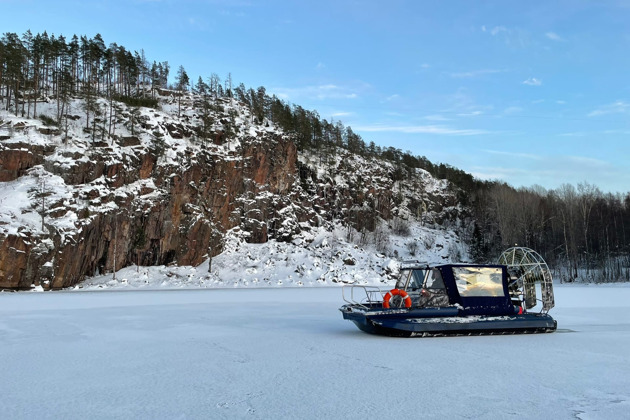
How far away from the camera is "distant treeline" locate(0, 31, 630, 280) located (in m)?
65.0

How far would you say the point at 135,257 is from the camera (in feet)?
173

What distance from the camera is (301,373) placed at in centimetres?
935

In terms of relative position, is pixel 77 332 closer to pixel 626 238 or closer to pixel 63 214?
pixel 63 214

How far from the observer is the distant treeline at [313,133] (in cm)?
6500

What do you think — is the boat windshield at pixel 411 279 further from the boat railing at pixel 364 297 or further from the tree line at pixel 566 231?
the tree line at pixel 566 231

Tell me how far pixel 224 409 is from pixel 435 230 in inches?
3336

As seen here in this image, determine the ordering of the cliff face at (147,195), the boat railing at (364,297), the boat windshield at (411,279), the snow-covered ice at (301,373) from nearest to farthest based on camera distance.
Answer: the snow-covered ice at (301,373), the boat windshield at (411,279), the boat railing at (364,297), the cliff face at (147,195)

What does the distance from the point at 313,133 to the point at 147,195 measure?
147ft

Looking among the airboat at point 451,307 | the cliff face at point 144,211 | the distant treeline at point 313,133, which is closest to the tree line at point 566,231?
the distant treeline at point 313,133

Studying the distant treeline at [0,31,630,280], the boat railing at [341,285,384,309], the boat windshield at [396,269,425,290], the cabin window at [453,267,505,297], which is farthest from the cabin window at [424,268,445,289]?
the distant treeline at [0,31,630,280]

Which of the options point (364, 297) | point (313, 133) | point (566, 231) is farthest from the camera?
point (313, 133)

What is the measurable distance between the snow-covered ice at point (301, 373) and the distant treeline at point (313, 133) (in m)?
49.9

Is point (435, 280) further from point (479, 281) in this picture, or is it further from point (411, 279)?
point (479, 281)

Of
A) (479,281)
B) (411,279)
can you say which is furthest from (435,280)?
(479,281)
